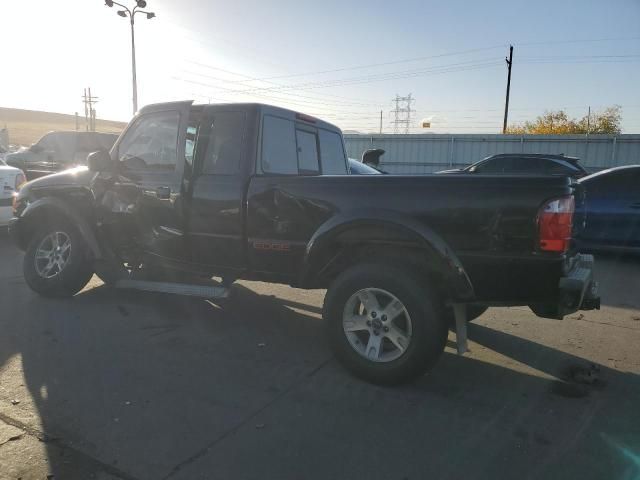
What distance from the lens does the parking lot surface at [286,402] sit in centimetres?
270

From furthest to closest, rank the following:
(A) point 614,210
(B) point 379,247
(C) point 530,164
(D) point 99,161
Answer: (C) point 530,164 < (A) point 614,210 < (D) point 99,161 < (B) point 379,247

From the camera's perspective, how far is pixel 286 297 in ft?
19.9

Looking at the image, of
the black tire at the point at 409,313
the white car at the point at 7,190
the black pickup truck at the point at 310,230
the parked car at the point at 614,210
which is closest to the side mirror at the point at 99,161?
the black pickup truck at the point at 310,230

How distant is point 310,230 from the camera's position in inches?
156

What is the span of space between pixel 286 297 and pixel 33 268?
2.86 m

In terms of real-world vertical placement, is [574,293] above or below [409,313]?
above

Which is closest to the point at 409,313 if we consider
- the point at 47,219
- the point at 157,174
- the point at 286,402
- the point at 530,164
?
the point at 286,402

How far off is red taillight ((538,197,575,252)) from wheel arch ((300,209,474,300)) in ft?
1.80

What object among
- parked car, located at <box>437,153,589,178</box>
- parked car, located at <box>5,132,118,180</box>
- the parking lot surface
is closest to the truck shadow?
the parking lot surface

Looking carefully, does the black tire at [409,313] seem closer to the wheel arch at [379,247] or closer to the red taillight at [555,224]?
the wheel arch at [379,247]

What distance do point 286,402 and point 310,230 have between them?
1.31 meters

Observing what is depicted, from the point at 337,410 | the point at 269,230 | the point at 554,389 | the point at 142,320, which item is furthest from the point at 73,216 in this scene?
the point at 554,389

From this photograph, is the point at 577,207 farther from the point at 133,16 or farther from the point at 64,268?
the point at 133,16

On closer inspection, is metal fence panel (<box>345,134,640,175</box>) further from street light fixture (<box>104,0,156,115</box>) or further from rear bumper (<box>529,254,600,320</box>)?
rear bumper (<box>529,254,600,320</box>)
